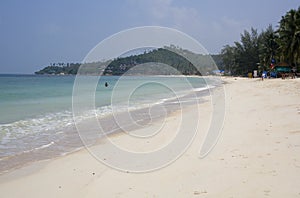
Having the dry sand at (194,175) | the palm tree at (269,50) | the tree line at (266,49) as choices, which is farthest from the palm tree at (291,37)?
the dry sand at (194,175)

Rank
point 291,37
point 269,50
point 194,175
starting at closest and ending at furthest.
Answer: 1. point 194,175
2. point 291,37
3. point 269,50

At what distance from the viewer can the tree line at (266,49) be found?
40844 mm

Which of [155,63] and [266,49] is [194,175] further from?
[266,49]

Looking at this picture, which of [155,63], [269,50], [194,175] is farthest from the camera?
[269,50]

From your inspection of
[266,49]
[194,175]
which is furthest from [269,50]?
[194,175]

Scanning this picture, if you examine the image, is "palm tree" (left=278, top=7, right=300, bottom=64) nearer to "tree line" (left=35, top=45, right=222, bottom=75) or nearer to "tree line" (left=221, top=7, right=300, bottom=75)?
"tree line" (left=221, top=7, right=300, bottom=75)

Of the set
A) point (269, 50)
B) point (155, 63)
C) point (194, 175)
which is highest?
point (269, 50)

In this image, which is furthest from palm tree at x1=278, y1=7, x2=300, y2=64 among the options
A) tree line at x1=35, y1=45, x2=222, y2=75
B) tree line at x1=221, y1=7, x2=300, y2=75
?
tree line at x1=35, y1=45, x2=222, y2=75

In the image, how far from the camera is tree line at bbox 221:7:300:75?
40.8m

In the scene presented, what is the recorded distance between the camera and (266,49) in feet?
187

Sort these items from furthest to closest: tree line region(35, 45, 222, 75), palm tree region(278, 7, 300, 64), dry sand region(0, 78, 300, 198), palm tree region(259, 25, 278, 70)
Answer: palm tree region(259, 25, 278, 70) → palm tree region(278, 7, 300, 64) → tree line region(35, 45, 222, 75) → dry sand region(0, 78, 300, 198)

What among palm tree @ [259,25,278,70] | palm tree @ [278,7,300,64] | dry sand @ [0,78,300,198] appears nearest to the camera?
dry sand @ [0,78,300,198]

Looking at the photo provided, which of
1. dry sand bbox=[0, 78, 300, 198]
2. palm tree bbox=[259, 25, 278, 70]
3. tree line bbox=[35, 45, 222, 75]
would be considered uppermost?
palm tree bbox=[259, 25, 278, 70]

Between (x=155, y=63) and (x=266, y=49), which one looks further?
(x=266, y=49)
